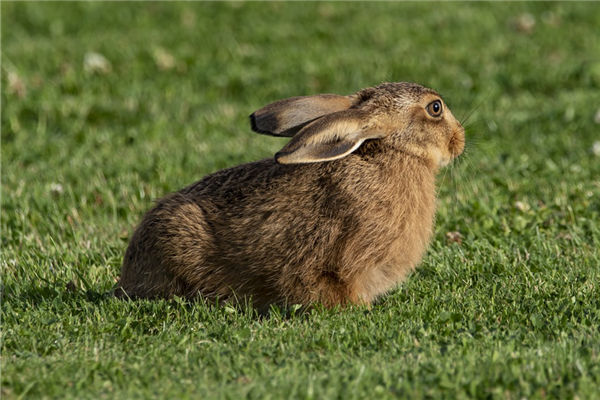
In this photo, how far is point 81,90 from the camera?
10367 mm

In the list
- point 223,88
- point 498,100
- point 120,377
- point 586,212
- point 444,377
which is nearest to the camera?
point 444,377

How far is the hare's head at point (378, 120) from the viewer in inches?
198

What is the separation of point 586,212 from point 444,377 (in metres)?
3.14

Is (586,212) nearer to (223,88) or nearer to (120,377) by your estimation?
(120,377)

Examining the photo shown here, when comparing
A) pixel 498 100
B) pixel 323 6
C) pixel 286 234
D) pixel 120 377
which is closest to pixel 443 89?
pixel 498 100

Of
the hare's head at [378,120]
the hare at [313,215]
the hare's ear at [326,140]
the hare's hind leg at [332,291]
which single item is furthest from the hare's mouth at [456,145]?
the hare's hind leg at [332,291]

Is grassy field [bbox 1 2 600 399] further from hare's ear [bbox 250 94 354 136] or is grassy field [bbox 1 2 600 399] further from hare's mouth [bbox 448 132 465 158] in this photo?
hare's ear [bbox 250 94 354 136]

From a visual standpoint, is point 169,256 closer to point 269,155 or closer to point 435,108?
point 435,108

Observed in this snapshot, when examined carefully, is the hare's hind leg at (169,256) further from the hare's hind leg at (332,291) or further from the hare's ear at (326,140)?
the hare's ear at (326,140)

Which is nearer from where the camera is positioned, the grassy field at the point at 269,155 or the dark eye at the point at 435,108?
the grassy field at the point at 269,155

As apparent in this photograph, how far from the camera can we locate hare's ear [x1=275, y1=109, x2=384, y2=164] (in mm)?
4785

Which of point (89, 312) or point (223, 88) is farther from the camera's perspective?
point (223, 88)

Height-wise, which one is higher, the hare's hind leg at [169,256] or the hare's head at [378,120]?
the hare's head at [378,120]

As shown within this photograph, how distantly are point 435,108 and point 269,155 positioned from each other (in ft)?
10.1
